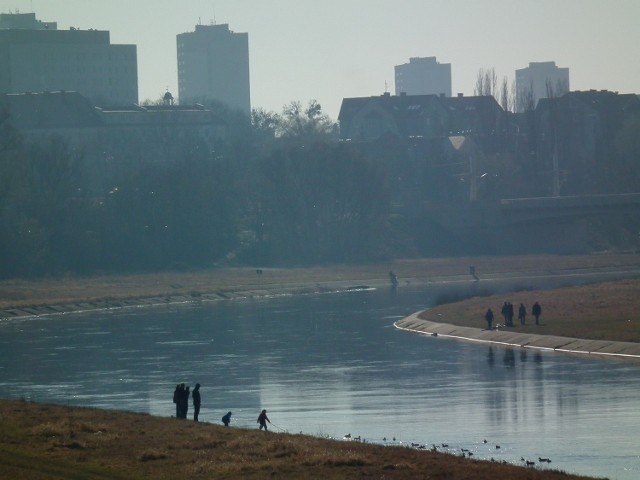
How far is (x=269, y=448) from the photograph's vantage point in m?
35.8

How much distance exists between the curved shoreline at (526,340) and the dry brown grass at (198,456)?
24.8m

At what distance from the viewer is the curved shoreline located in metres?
60.4

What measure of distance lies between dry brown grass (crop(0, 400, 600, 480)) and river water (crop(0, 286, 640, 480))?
11.0 feet

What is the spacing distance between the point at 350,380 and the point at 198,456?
22920 millimetres

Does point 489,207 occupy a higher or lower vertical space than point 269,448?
higher

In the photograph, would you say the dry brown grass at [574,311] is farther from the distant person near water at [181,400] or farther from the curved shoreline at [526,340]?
the distant person near water at [181,400]

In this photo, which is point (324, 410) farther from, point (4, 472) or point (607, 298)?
point (607, 298)

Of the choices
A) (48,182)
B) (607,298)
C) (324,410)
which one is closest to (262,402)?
(324,410)

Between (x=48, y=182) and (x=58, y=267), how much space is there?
39.7 feet

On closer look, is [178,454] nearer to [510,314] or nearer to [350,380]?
[350,380]

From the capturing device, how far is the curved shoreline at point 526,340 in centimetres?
6041

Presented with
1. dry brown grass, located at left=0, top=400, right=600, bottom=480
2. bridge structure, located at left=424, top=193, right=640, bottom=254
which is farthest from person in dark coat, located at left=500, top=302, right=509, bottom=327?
bridge structure, located at left=424, top=193, right=640, bottom=254

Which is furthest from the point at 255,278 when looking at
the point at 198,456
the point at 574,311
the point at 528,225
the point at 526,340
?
the point at 198,456

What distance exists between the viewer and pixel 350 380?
188 ft
